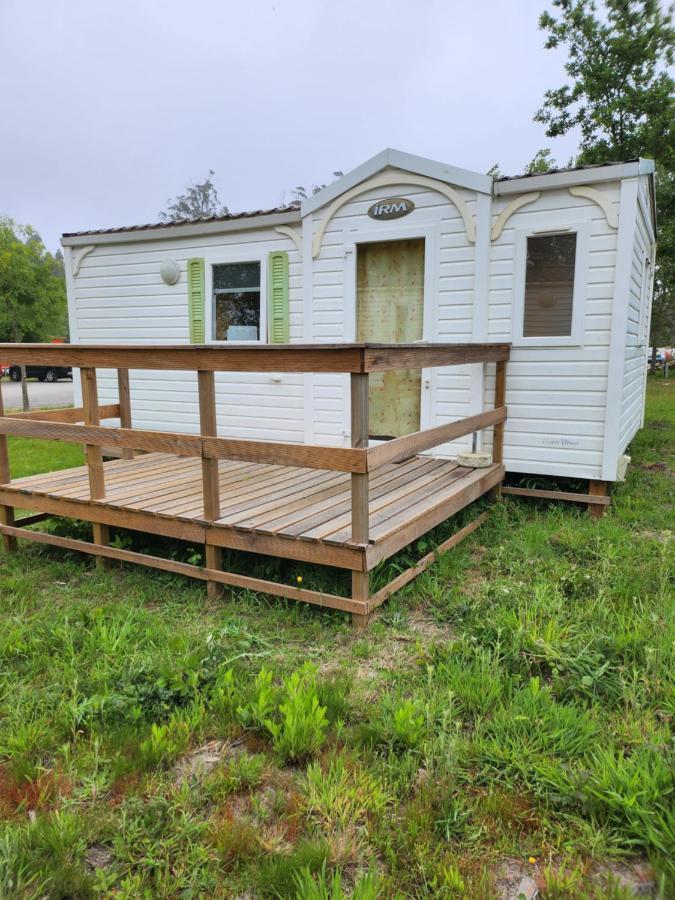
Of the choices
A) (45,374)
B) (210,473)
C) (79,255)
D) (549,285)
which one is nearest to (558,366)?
(549,285)

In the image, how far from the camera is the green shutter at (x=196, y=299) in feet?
21.6

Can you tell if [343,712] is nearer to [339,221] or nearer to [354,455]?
[354,455]

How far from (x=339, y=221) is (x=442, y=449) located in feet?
7.76

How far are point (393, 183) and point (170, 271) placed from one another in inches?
107

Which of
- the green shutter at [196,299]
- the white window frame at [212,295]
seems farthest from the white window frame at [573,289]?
the green shutter at [196,299]

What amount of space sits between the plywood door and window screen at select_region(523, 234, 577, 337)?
997 millimetres

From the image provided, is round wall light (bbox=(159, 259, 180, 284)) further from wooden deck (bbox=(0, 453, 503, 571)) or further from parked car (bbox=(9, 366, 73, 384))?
parked car (bbox=(9, 366, 73, 384))

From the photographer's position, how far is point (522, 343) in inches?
203

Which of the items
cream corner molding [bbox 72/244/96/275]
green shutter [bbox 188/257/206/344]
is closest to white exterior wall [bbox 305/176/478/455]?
green shutter [bbox 188/257/206/344]

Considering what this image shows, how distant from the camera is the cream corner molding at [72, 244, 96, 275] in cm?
732

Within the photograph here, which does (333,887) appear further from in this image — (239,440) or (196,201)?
(196,201)

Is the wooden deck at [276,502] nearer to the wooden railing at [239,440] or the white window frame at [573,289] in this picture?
the wooden railing at [239,440]

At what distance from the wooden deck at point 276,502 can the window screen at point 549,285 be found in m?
1.26

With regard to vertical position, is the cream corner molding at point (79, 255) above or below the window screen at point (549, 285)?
above
